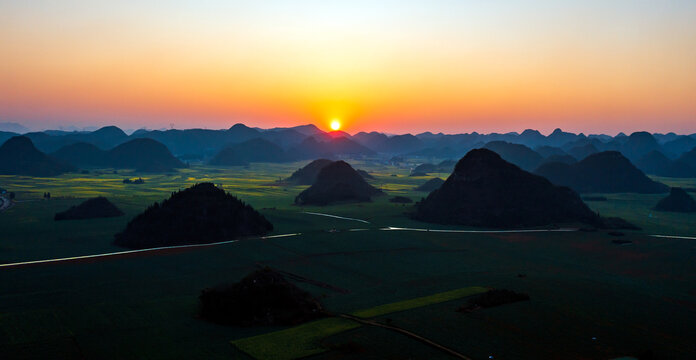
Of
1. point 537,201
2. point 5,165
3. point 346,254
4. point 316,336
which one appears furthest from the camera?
point 5,165

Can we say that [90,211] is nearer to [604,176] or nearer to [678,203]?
[678,203]

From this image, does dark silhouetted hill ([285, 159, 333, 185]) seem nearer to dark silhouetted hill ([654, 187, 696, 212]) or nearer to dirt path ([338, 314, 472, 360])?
dark silhouetted hill ([654, 187, 696, 212])

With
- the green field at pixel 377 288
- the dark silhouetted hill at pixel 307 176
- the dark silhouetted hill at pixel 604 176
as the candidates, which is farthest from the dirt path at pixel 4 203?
the dark silhouetted hill at pixel 604 176

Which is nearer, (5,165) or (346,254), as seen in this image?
(346,254)

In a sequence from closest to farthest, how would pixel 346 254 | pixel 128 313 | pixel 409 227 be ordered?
pixel 128 313, pixel 346 254, pixel 409 227

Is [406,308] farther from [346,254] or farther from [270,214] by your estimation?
[270,214]

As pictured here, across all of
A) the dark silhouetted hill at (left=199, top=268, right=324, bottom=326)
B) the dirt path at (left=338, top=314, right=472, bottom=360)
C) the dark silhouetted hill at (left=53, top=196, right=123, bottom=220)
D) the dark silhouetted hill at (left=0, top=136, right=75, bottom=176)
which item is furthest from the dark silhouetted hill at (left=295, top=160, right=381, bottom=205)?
the dark silhouetted hill at (left=0, top=136, right=75, bottom=176)

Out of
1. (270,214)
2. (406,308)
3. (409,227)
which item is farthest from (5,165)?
(406,308)

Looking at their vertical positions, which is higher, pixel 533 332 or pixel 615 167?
pixel 615 167
